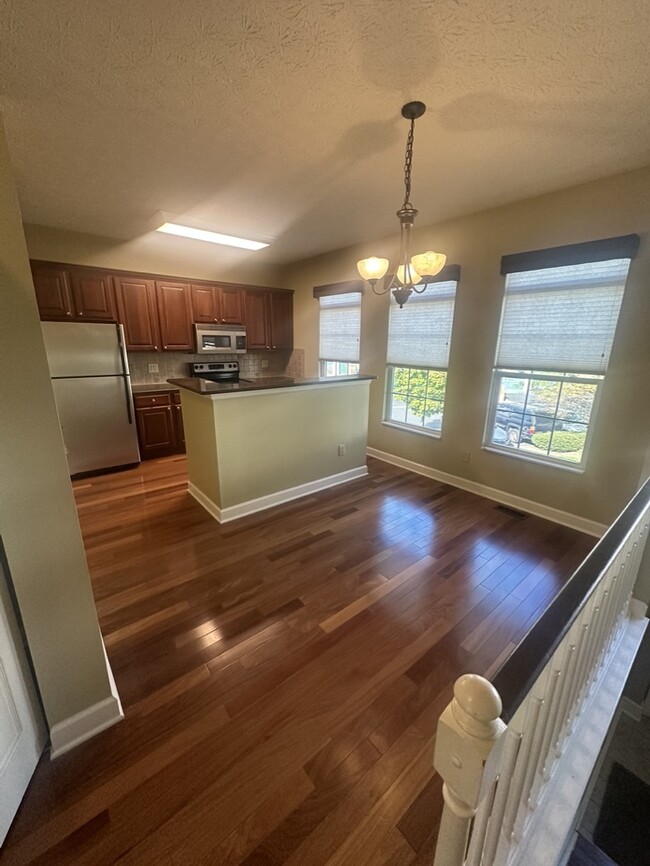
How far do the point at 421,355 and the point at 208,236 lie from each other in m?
2.68

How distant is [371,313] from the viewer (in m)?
4.21

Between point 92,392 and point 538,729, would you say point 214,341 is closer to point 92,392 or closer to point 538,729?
A: point 92,392

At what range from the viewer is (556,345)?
2.84 metres

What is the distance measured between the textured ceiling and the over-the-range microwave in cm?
189

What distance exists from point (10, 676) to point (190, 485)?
2382 mm

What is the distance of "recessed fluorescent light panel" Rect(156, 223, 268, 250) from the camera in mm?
3465

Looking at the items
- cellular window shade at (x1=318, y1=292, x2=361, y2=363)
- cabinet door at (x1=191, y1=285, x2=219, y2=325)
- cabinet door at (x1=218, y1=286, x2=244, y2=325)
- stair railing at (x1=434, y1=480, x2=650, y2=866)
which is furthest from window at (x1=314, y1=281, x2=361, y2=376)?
stair railing at (x1=434, y1=480, x2=650, y2=866)

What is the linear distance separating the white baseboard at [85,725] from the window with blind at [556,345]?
3402 millimetres

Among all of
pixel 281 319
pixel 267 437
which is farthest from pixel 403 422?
pixel 281 319

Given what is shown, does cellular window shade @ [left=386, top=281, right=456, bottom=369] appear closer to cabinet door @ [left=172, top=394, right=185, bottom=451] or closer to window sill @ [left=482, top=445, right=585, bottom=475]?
window sill @ [left=482, top=445, right=585, bottom=475]

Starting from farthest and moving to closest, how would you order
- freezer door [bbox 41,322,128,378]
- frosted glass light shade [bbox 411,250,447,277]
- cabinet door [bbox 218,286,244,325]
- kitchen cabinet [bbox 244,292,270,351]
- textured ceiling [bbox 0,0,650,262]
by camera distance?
kitchen cabinet [bbox 244,292,270,351] < cabinet door [bbox 218,286,244,325] < freezer door [bbox 41,322,128,378] < frosted glass light shade [bbox 411,250,447,277] < textured ceiling [bbox 0,0,650,262]

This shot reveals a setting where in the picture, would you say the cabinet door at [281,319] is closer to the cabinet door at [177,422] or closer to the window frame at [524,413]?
the cabinet door at [177,422]

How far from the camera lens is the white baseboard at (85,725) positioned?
1291 millimetres

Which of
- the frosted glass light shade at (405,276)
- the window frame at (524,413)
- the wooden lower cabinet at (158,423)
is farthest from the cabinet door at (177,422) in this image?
the window frame at (524,413)
